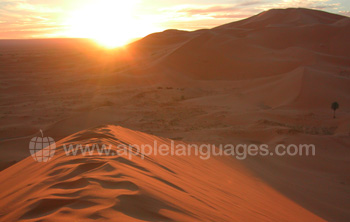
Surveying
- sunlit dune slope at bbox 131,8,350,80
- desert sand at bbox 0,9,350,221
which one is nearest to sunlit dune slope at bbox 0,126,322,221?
desert sand at bbox 0,9,350,221

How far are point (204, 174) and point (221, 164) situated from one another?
51.3 inches

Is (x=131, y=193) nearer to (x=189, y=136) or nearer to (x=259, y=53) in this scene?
(x=189, y=136)

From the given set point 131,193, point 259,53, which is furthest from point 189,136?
point 259,53

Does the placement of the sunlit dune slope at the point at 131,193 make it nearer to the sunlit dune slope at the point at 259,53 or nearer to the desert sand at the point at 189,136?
the desert sand at the point at 189,136

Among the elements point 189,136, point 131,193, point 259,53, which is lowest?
point 189,136

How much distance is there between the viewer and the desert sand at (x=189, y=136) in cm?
252

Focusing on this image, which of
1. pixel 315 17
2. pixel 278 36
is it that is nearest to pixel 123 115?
pixel 278 36

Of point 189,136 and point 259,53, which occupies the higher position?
point 259,53

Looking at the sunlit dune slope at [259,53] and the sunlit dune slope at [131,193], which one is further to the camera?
the sunlit dune slope at [259,53]

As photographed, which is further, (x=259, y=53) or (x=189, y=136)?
(x=259, y=53)

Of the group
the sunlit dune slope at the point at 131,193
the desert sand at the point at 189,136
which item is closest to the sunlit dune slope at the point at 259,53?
the desert sand at the point at 189,136

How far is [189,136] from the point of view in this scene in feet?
30.0

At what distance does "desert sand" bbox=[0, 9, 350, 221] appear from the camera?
8.26 ft

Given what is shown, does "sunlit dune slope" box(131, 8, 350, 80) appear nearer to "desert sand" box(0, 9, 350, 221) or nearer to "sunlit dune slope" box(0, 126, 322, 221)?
"desert sand" box(0, 9, 350, 221)
